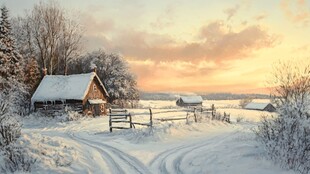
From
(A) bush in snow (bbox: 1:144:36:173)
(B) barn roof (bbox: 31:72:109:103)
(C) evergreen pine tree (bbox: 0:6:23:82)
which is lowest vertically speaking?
(A) bush in snow (bbox: 1:144:36:173)

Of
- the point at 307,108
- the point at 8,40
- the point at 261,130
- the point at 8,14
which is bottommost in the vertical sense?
the point at 261,130

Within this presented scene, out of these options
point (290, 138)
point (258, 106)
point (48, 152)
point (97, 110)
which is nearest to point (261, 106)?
point (258, 106)

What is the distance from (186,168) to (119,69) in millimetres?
54018

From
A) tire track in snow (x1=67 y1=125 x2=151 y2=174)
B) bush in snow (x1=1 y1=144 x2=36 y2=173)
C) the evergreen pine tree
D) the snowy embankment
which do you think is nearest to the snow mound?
the snowy embankment

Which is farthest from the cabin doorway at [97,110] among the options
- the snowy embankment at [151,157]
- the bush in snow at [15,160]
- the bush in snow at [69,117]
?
the bush in snow at [15,160]

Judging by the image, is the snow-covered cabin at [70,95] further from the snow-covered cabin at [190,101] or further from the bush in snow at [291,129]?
the snow-covered cabin at [190,101]

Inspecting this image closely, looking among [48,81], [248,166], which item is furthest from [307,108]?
[48,81]

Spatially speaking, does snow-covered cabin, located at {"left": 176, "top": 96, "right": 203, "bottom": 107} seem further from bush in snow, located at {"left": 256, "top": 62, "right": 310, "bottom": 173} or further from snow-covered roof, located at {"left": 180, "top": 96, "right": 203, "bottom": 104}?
bush in snow, located at {"left": 256, "top": 62, "right": 310, "bottom": 173}

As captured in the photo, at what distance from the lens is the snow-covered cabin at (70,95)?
43500 millimetres

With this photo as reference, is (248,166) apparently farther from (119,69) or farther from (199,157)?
(119,69)

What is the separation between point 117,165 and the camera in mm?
12797

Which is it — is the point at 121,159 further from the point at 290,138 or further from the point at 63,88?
the point at 63,88

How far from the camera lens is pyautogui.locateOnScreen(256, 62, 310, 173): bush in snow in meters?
10.8

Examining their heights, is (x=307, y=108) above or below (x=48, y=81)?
below
